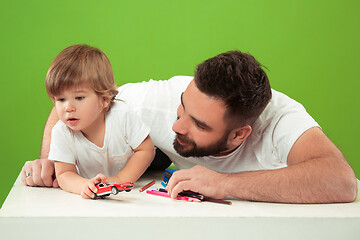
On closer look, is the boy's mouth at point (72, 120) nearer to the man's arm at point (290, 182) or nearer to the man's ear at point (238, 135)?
the man's arm at point (290, 182)

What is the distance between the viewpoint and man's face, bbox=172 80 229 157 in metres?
1.38

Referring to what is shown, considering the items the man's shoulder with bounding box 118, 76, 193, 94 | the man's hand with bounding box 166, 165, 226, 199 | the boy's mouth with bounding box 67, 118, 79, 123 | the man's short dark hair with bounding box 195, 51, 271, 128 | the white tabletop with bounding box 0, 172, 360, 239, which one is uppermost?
the man's short dark hair with bounding box 195, 51, 271, 128

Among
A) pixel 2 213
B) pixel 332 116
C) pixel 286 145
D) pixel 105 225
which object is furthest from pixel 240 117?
pixel 332 116

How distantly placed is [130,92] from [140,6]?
0.80m

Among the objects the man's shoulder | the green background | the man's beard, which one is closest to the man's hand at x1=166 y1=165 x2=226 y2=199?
the man's beard

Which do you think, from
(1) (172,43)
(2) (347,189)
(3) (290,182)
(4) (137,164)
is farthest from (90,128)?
(1) (172,43)

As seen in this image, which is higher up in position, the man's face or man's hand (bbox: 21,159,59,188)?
the man's face

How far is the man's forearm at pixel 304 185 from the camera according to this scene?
1312 mm

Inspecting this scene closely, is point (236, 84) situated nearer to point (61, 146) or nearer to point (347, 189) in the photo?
point (347, 189)

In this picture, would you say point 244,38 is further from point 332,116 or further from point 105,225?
point 105,225

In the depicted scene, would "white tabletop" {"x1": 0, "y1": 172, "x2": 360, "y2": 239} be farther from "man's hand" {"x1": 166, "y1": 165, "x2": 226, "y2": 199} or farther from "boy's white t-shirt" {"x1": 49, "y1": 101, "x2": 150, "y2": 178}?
"boy's white t-shirt" {"x1": 49, "y1": 101, "x2": 150, "y2": 178}

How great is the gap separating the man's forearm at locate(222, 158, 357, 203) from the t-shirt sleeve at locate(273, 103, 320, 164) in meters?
0.11

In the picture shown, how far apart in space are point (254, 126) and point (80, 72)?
55 centimetres

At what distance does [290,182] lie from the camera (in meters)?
1.32
